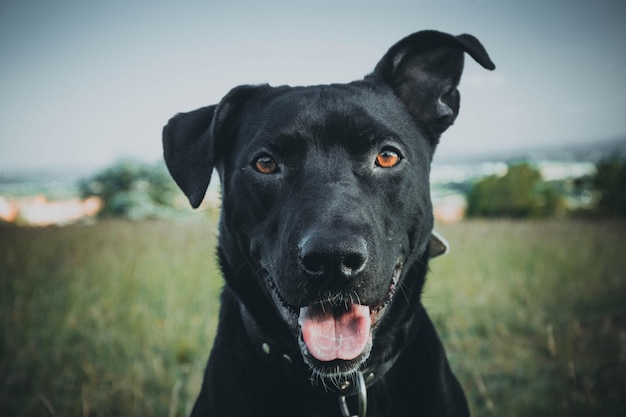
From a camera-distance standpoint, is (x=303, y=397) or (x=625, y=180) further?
(x=625, y=180)

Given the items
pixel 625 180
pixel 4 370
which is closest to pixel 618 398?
pixel 4 370

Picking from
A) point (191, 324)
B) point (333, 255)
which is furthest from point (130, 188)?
point (333, 255)

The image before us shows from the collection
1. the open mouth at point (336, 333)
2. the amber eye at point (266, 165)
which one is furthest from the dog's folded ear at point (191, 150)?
the open mouth at point (336, 333)

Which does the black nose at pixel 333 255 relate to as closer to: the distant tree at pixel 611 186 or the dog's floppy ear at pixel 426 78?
the dog's floppy ear at pixel 426 78

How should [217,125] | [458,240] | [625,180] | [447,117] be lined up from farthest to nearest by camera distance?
[625,180] < [458,240] < [447,117] < [217,125]

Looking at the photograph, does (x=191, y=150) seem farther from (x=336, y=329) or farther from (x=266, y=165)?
(x=336, y=329)

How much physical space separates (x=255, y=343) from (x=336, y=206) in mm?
805

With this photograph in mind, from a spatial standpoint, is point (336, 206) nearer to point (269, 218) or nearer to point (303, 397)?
point (269, 218)

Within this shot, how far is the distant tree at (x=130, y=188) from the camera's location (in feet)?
53.5

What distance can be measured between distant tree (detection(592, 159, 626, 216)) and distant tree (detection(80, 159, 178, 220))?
46.5 ft

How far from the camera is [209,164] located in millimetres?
2477

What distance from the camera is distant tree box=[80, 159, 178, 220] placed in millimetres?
16312

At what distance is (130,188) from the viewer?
1742cm

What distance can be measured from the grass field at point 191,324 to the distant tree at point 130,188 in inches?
310
